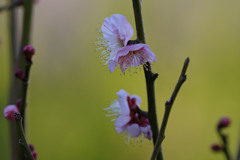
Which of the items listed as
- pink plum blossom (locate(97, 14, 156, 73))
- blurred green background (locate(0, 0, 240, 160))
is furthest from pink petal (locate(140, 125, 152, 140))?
blurred green background (locate(0, 0, 240, 160))

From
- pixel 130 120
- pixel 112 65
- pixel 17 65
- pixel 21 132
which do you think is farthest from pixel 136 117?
pixel 17 65

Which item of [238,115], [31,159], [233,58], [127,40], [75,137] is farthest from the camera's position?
[233,58]

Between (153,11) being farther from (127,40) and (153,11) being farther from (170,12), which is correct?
(127,40)

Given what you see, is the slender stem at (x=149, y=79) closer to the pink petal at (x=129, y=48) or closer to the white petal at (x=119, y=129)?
the pink petal at (x=129, y=48)

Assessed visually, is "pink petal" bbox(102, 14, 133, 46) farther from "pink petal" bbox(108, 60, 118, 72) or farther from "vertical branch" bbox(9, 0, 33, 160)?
"vertical branch" bbox(9, 0, 33, 160)

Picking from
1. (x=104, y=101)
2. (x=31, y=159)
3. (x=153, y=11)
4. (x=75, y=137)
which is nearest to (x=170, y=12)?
(x=153, y=11)

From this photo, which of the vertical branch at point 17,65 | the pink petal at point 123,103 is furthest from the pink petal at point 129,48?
the vertical branch at point 17,65

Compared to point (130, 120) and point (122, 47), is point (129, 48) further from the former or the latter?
point (130, 120)
